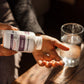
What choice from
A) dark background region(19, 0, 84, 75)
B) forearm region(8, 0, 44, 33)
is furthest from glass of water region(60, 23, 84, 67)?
dark background region(19, 0, 84, 75)

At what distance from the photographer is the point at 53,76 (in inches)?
29.1

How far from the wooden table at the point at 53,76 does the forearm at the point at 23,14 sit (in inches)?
8.5

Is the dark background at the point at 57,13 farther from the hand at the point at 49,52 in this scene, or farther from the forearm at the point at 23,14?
the hand at the point at 49,52

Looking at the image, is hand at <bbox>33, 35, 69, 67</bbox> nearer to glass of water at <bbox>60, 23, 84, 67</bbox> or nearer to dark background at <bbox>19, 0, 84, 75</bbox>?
glass of water at <bbox>60, 23, 84, 67</bbox>

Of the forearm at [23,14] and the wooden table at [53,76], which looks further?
the forearm at [23,14]

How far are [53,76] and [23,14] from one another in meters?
0.34

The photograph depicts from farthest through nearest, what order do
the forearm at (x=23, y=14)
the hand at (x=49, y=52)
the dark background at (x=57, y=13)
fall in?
1. the dark background at (x=57, y=13)
2. the forearm at (x=23, y=14)
3. the hand at (x=49, y=52)

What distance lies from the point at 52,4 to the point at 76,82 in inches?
56.7

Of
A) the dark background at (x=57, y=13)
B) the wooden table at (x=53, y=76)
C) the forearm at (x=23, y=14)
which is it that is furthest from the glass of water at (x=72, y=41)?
the dark background at (x=57, y=13)

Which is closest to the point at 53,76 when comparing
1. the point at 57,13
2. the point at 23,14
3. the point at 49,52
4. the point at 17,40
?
the point at 49,52

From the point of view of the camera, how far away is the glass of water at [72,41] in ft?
2.48

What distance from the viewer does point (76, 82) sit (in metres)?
0.71

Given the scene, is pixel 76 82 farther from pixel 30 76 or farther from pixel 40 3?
pixel 40 3

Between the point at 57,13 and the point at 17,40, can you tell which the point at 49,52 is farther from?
the point at 57,13
